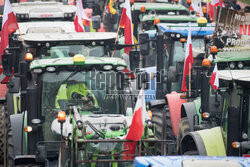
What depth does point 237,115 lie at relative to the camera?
29.8 feet

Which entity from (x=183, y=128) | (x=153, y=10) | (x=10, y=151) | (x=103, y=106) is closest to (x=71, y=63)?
(x=103, y=106)

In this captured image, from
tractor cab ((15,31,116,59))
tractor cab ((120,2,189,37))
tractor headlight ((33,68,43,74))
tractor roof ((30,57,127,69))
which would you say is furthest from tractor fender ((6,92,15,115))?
tractor cab ((120,2,189,37))

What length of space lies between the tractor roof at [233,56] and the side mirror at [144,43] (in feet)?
14.8

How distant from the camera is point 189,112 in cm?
1237

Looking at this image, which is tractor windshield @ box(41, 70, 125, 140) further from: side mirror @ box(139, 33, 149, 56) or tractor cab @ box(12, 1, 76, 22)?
tractor cab @ box(12, 1, 76, 22)

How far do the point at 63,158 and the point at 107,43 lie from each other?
4169 millimetres

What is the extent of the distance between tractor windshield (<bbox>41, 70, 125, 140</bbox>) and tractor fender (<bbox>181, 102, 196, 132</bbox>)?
5.45ft

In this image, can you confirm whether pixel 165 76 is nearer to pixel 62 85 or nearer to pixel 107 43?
pixel 107 43

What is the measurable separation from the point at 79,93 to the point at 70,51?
2.73 metres

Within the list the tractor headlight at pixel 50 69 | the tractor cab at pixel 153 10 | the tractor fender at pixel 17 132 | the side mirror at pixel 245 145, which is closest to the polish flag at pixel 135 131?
the side mirror at pixel 245 145

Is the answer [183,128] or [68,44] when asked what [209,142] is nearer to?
[183,128]

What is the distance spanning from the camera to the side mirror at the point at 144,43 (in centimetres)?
1644

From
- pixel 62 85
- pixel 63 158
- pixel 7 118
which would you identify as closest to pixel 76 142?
pixel 63 158

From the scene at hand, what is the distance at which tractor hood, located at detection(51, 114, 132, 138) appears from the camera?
9.63 m
